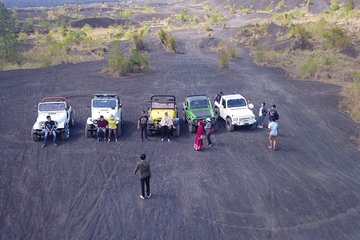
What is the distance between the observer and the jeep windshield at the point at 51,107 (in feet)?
75.4

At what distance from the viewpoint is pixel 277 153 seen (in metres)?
20.6

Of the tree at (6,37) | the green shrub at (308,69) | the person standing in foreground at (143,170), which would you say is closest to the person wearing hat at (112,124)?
the person standing in foreground at (143,170)

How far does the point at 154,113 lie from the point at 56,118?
4993 mm

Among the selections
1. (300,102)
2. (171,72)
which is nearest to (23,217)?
(300,102)

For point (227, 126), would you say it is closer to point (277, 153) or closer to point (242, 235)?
point (277, 153)

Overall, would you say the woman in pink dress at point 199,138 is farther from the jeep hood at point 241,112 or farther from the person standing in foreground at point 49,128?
the person standing in foreground at point 49,128

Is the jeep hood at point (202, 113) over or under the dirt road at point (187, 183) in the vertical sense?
over

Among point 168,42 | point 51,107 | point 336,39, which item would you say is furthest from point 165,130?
point 168,42

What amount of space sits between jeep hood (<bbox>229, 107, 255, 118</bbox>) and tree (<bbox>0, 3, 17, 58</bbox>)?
3044cm

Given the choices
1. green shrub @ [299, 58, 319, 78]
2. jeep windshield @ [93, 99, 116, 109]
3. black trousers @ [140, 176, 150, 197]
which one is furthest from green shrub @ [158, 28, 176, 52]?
black trousers @ [140, 176, 150, 197]

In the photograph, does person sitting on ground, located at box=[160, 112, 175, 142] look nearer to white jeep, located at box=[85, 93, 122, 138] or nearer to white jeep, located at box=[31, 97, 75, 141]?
white jeep, located at box=[85, 93, 122, 138]

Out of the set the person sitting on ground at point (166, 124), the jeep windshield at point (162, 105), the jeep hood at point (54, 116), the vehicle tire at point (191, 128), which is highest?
the jeep windshield at point (162, 105)

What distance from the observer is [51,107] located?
911 inches

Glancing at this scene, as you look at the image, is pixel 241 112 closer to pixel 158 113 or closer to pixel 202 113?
pixel 202 113
